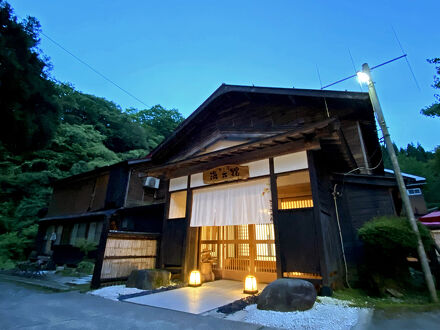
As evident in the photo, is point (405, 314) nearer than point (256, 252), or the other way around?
point (405, 314)

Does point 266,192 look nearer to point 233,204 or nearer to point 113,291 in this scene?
point 233,204

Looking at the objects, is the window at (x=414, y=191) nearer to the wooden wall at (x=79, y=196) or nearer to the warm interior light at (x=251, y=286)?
the warm interior light at (x=251, y=286)

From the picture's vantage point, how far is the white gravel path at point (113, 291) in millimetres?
6008

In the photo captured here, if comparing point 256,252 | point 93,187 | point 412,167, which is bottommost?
point 256,252

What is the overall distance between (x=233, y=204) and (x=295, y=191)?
11.7ft

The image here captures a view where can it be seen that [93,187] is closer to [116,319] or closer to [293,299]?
[116,319]

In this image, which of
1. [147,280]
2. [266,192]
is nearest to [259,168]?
[266,192]

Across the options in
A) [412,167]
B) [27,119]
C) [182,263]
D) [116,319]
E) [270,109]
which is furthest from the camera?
[412,167]

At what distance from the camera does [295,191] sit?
9.62m

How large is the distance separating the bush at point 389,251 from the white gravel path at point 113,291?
21.9 ft

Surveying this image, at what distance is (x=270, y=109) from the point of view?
32.1 ft

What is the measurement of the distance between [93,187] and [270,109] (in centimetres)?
1360

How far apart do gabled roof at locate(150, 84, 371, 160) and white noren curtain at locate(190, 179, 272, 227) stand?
12.5 ft

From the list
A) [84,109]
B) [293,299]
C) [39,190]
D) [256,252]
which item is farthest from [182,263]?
[84,109]
